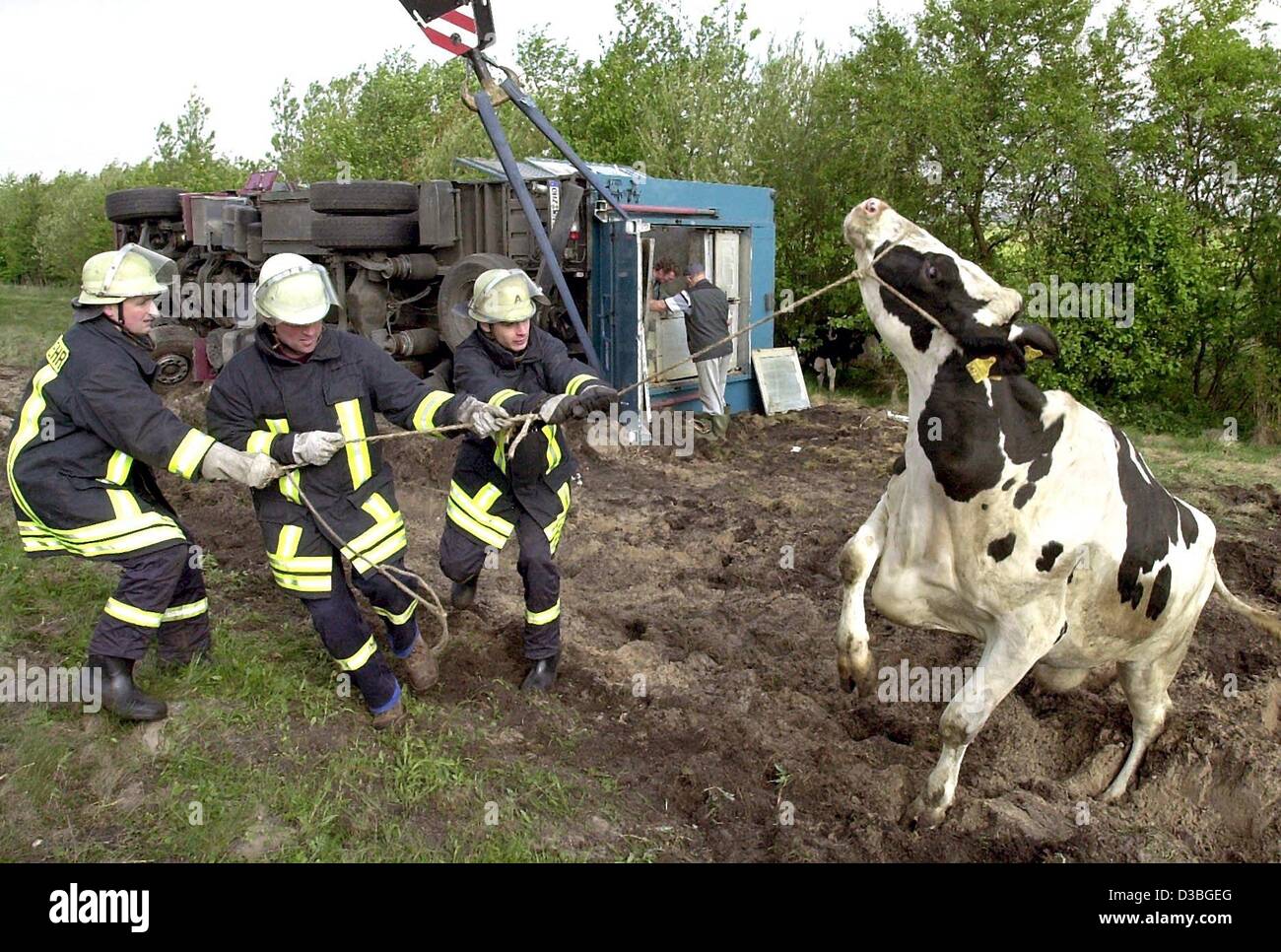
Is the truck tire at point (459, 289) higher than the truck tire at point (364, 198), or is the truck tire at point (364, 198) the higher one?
the truck tire at point (364, 198)

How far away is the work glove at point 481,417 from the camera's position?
4.25m

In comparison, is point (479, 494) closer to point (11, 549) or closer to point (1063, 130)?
point (11, 549)

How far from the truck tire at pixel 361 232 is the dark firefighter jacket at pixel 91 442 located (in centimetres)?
678

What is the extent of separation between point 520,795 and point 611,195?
7.80m

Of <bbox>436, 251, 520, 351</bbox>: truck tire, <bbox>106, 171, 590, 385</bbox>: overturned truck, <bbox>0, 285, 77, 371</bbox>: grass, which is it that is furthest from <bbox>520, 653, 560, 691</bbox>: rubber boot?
<bbox>0, 285, 77, 371</bbox>: grass

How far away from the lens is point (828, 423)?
12273 mm

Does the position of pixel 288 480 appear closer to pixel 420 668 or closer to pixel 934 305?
pixel 420 668

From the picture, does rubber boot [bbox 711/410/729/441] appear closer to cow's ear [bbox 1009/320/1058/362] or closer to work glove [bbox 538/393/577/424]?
work glove [bbox 538/393/577/424]

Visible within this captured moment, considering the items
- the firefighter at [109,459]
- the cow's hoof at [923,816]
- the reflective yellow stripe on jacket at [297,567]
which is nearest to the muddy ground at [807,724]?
the cow's hoof at [923,816]

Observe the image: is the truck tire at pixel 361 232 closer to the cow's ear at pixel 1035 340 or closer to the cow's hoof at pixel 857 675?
the cow's hoof at pixel 857 675

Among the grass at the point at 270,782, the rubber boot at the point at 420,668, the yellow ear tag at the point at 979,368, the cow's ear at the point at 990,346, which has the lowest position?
the grass at the point at 270,782

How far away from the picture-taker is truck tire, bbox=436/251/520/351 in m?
9.80

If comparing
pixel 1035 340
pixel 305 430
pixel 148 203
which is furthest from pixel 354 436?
pixel 148 203
